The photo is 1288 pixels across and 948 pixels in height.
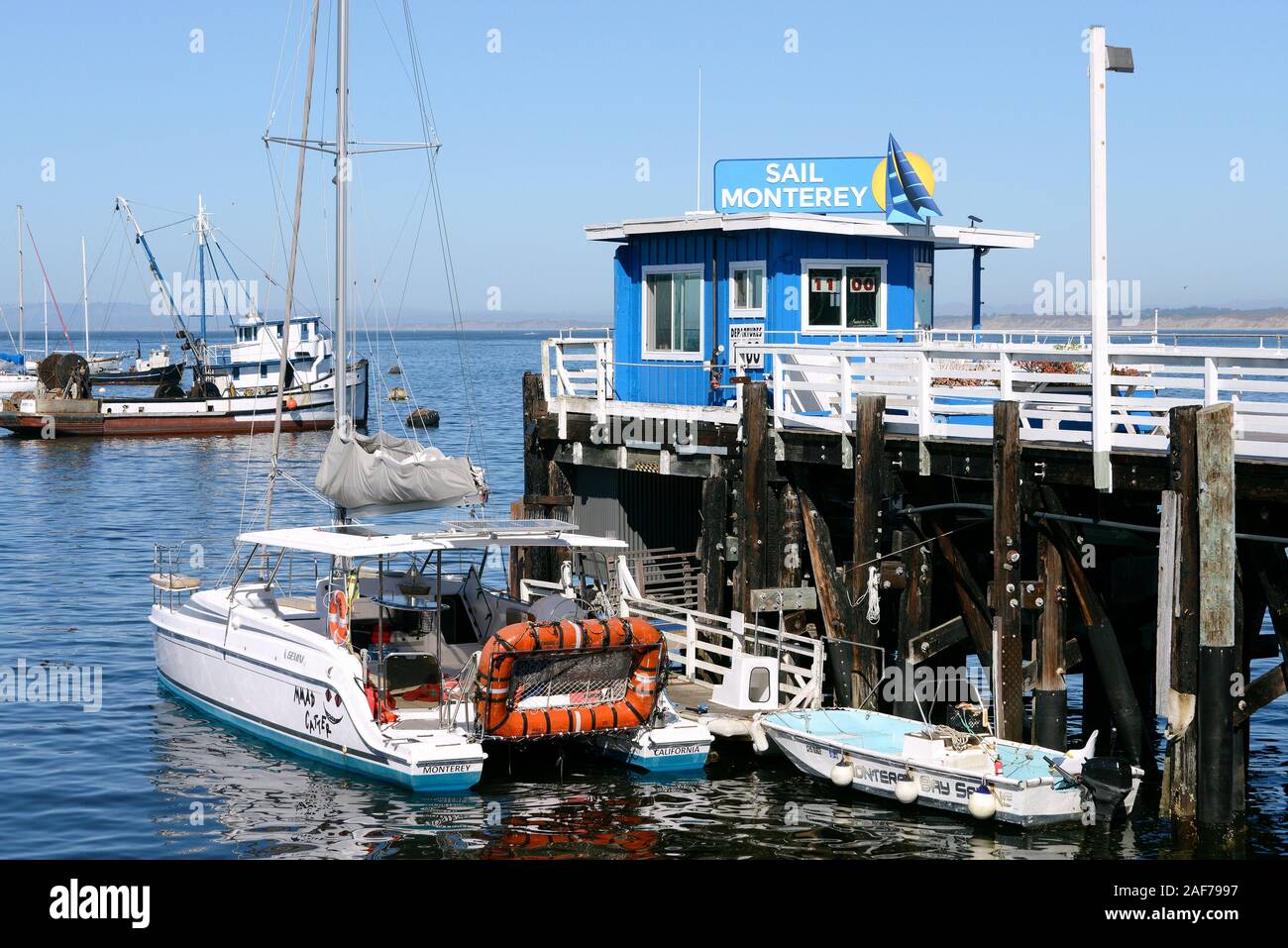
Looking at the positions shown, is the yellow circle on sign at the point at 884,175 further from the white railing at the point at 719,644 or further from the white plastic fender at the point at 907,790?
the white plastic fender at the point at 907,790

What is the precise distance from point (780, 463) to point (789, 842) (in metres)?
5.60

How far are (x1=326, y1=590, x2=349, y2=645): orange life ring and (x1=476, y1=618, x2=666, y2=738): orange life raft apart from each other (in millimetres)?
2012

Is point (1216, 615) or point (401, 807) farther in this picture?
point (401, 807)

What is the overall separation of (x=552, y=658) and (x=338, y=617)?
117 inches

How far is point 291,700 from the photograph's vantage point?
65.4 feet

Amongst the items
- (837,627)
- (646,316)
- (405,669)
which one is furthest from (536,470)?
(837,627)

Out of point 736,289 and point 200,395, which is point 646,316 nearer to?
point 736,289

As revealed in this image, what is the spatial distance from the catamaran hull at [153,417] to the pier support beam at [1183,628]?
205ft

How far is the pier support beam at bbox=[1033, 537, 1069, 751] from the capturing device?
1689 centimetres

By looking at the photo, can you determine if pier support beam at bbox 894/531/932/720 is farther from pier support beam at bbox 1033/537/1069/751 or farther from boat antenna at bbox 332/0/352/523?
boat antenna at bbox 332/0/352/523

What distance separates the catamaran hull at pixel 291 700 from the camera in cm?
1783

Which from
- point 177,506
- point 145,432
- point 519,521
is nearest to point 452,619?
point 519,521

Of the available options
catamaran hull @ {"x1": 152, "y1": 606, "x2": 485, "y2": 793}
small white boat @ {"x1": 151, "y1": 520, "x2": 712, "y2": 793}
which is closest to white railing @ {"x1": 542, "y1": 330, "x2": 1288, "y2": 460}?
small white boat @ {"x1": 151, "y1": 520, "x2": 712, "y2": 793}
